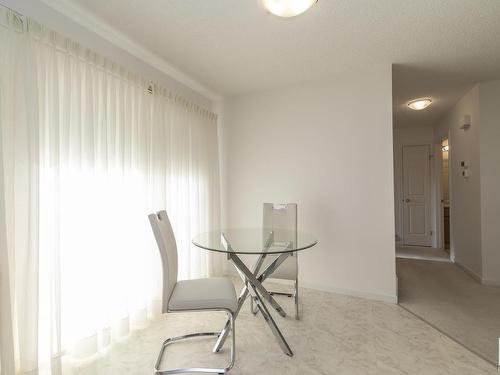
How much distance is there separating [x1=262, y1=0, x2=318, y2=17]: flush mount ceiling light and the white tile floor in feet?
8.06

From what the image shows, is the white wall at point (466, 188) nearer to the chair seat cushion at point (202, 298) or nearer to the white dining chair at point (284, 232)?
the white dining chair at point (284, 232)

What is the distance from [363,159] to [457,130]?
2.41m

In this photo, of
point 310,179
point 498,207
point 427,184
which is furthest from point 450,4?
point 427,184

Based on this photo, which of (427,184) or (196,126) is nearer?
(196,126)

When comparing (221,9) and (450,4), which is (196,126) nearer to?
(221,9)

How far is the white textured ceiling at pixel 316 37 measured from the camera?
1938mm

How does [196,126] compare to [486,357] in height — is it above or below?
above

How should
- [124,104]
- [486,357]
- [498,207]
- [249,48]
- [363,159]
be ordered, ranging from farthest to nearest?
1. [498,207]
2. [363,159]
3. [249,48]
4. [124,104]
5. [486,357]

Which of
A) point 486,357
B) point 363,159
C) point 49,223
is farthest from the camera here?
point 363,159

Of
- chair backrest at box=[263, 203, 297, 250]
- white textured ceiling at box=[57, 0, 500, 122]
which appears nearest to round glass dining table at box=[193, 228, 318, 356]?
chair backrest at box=[263, 203, 297, 250]

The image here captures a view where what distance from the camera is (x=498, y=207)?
3.25m

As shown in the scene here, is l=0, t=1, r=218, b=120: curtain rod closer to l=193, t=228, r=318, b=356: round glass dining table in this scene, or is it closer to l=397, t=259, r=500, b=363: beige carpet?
l=193, t=228, r=318, b=356: round glass dining table

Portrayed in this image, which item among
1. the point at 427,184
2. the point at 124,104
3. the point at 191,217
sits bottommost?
the point at 191,217

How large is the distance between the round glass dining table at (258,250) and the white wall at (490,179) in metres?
2.69
